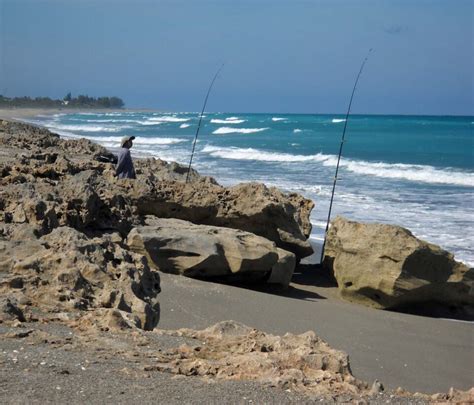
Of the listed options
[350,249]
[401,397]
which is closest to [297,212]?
[350,249]

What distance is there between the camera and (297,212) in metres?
9.23

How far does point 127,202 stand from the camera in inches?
293

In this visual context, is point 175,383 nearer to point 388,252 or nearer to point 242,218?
point 388,252

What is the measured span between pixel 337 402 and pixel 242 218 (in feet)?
17.5

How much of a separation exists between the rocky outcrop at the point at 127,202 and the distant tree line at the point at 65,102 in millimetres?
80361

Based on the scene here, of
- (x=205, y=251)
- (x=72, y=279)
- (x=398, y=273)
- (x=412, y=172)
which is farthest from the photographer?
(x=412, y=172)

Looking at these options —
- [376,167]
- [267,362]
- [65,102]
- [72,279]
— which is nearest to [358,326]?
[72,279]

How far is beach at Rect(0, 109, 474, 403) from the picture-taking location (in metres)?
3.00

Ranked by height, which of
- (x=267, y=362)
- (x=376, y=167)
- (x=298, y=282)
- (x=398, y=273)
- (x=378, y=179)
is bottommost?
(x=298, y=282)

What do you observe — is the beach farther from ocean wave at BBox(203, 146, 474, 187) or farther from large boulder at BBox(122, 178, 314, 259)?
ocean wave at BBox(203, 146, 474, 187)

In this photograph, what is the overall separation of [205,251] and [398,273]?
1.97 m

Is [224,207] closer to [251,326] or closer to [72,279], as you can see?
[251,326]

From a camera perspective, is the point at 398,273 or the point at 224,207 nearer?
the point at 398,273

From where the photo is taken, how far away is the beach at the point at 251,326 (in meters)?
3.00
